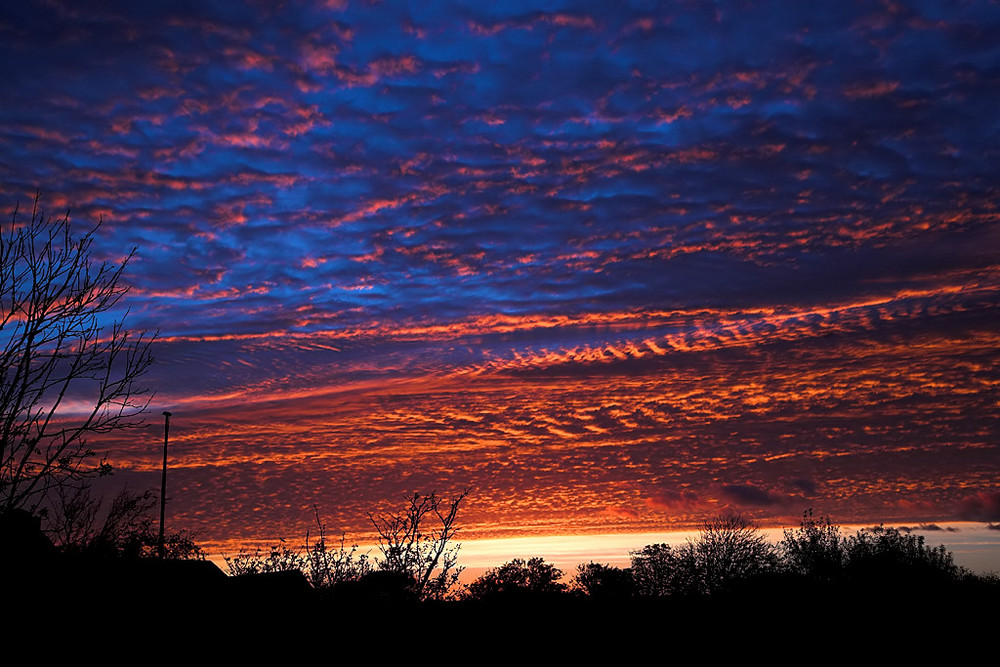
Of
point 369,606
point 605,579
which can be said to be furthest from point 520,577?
point 369,606

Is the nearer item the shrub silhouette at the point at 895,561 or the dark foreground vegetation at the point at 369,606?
the dark foreground vegetation at the point at 369,606

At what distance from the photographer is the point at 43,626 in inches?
578

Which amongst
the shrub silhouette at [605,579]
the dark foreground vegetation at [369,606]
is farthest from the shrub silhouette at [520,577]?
the dark foreground vegetation at [369,606]

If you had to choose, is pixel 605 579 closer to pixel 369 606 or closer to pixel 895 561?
pixel 895 561

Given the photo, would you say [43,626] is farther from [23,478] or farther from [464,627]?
[464,627]

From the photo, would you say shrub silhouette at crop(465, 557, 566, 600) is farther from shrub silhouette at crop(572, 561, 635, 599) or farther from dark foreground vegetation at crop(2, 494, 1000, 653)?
dark foreground vegetation at crop(2, 494, 1000, 653)

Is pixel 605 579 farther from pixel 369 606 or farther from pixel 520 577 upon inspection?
pixel 369 606

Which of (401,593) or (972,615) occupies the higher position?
(401,593)


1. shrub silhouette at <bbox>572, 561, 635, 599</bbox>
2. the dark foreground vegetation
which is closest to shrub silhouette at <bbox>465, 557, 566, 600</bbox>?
shrub silhouette at <bbox>572, 561, 635, 599</bbox>

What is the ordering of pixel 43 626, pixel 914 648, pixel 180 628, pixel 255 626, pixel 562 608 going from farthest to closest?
pixel 562 608 → pixel 914 648 → pixel 255 626 → pixel 180 628 → pixel 43 626

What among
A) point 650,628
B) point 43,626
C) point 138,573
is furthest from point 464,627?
point 43,626

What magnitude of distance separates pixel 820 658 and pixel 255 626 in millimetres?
21184

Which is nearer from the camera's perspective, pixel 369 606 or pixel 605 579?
pixel 369 606

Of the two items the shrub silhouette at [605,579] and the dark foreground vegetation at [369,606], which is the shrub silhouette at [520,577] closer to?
the shrub silhouette at [605,579]
